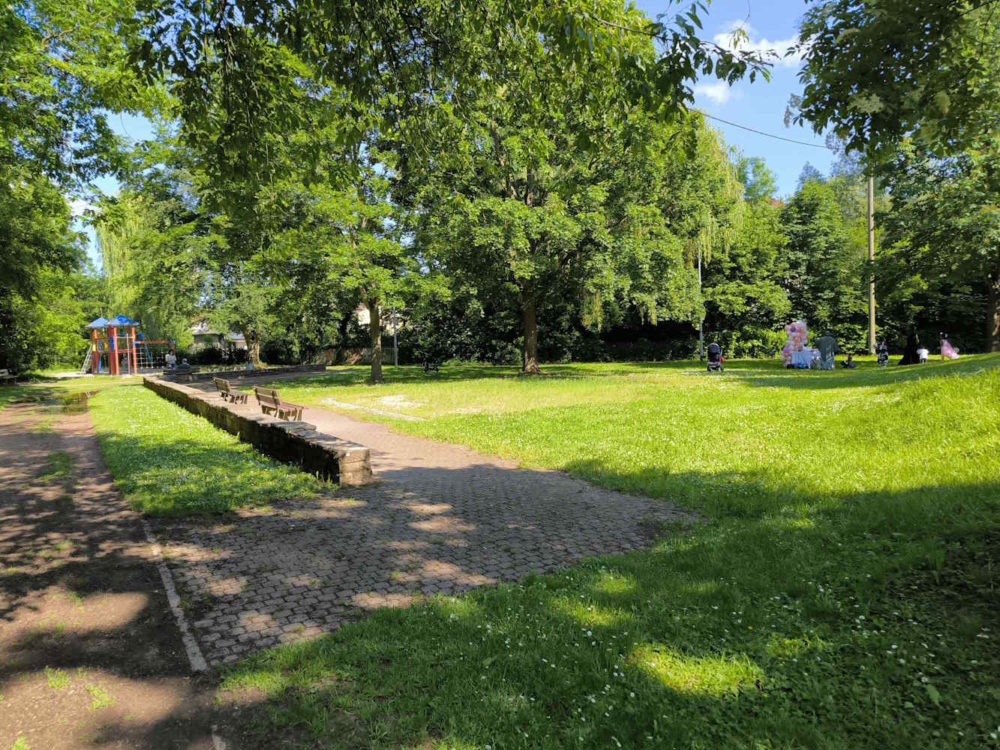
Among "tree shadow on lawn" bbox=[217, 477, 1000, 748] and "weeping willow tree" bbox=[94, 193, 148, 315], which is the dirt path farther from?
"weeping willow tree" bbox=[94, 193, 148, 315]

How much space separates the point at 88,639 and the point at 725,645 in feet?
12.6

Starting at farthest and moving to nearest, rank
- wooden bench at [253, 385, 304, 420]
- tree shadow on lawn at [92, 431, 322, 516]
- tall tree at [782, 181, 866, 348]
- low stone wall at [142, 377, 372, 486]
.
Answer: tall tree at [782, 181, 866, 348], wooden bench at [253, 385, 304, 420], low stone wall at [142, 377, 372, 486], tree shadow on lawn at [92, 431, 322, 516]

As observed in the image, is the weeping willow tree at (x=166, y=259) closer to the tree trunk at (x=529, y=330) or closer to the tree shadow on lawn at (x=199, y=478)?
the tree trunk at (x=529, y=330)

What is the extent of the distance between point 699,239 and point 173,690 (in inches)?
1087

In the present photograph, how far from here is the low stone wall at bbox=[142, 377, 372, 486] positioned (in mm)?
7520

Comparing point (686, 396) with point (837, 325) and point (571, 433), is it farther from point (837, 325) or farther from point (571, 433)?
point (837, 325)

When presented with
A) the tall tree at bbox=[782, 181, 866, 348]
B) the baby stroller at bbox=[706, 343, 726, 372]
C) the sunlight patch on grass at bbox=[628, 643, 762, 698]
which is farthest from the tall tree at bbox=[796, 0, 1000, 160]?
the tall tree at bbox=[782, 181, 866, 348]

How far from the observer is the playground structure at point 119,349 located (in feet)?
117

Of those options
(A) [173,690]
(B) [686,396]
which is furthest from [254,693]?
(B) [686,396]

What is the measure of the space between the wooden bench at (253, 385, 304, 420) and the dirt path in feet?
14.7

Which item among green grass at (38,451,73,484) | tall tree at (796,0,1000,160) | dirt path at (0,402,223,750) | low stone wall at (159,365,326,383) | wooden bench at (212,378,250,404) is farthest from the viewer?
low stone wall at (159,365,326,383)

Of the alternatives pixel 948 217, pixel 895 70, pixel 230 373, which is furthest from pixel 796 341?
pixel 230 373

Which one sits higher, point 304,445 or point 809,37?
point 809,37

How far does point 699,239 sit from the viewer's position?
27.3 m
